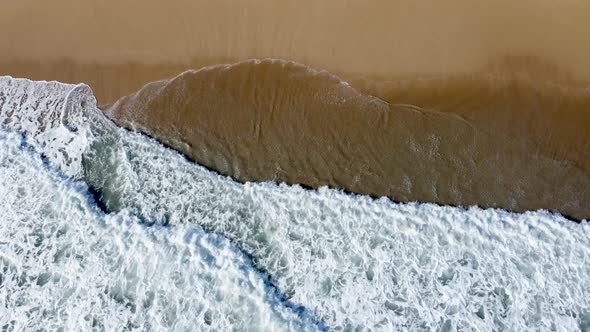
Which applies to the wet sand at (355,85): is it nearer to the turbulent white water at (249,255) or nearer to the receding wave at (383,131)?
the receding wave at (383,131)

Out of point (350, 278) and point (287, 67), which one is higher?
point (287, 67)

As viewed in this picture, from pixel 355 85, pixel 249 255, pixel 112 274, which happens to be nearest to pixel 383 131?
pixel 355 85

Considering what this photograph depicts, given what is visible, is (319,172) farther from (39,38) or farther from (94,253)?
(39,38)

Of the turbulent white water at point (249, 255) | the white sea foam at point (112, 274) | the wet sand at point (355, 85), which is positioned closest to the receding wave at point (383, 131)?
the wet sand at point (355, 85)

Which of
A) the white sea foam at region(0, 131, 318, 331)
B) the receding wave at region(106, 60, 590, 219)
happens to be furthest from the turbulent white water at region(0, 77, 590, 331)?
the receding wave at region(106, 60, 590, 219)

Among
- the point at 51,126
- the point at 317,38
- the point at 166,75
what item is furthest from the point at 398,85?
the point at 51,126

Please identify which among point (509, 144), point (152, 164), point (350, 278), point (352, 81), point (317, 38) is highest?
point (317, 38)
